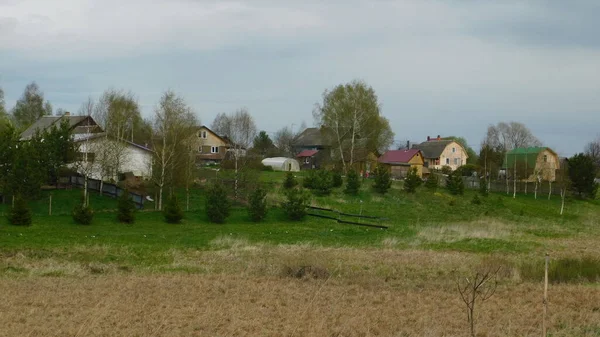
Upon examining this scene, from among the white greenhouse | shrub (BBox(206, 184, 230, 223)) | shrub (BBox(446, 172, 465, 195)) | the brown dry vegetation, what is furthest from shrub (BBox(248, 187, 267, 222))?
the white greenhouse

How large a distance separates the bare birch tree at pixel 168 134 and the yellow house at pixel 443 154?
49.2 metres

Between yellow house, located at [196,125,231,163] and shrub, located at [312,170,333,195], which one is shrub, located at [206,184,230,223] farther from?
yellow house, located at [196,125,231,163]

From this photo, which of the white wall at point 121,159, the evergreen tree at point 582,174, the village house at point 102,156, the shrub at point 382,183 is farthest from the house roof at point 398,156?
the village house at point 102,156

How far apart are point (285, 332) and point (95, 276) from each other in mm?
9232

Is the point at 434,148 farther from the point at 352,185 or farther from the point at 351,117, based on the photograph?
the point at 352,185

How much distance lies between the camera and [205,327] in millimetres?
12117

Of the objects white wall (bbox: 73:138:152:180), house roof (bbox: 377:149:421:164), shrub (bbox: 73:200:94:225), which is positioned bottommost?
shrub (bbox: 73:200:94:225)

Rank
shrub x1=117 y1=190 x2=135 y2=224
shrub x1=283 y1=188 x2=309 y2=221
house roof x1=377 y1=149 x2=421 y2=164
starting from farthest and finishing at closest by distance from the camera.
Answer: house roof x1=377 y1=149 x2=421 y2=164
shrub x1=283 y1=188 x2=309 y2=221
shrub x1=117 y1=190 x2=135 y2=224

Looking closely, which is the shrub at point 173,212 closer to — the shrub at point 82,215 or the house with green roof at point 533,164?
the shrub at point 82,215

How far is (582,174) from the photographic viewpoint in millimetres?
60500

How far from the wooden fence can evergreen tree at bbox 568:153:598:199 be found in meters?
42.7

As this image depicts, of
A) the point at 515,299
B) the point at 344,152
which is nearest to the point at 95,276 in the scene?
the point at 515,299

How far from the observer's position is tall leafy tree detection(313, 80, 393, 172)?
62.9 meters

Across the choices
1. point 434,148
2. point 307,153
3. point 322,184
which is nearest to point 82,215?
point 322,184
